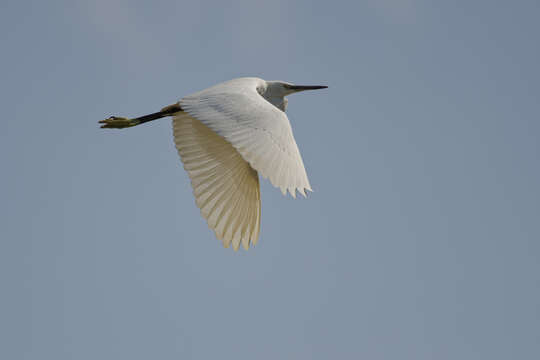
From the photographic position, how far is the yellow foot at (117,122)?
28.9 ft

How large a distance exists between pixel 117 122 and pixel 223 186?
1.78m

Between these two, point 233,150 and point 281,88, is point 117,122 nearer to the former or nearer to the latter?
point 233,150

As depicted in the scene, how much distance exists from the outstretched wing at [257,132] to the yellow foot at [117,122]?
142 cm

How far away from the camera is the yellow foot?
881 cm

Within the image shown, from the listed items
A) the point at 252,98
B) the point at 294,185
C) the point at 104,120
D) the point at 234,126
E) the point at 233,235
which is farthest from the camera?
the point at 104,120

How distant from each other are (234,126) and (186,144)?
1.81 meters

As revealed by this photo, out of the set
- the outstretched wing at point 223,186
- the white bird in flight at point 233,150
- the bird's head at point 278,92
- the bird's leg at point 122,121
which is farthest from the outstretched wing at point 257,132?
the bird's head at point 278,92

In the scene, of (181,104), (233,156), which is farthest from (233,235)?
(181,104)

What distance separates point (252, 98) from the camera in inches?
293

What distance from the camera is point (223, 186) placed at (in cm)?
812

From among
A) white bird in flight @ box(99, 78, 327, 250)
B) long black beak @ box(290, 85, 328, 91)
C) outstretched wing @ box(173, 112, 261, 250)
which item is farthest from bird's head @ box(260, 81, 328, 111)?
outstretched wing @ box(173, 112, 261, 250)

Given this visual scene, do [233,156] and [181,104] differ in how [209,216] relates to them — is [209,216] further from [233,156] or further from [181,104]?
[181,104]

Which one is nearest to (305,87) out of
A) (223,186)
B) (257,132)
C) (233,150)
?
(233,150)

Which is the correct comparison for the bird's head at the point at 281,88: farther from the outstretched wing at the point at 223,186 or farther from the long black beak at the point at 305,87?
the outstretched wing at the point at 223,186
